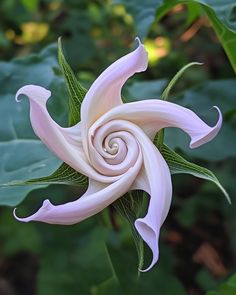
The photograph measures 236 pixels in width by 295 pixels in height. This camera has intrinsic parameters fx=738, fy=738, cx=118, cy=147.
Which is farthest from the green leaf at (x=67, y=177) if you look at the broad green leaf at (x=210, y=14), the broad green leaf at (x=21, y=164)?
the broad green leaf at (x=210, y=14)

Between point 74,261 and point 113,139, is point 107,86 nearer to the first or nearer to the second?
point 113,139

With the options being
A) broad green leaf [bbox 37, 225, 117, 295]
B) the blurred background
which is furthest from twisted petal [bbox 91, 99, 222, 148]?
broad green leaf [bbox 37, 225, 117, 295]

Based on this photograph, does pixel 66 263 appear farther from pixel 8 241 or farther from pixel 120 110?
pixel 120 110

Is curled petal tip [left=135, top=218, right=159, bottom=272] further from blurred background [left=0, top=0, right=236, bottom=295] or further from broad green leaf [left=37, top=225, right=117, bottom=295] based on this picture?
broad green leaf [left=37, top=225, right=117, bottom=295]

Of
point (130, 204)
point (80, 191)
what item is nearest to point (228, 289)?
point (130, 204)

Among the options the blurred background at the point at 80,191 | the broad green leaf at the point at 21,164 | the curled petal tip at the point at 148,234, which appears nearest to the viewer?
the curled petal tip at the point at 148,234

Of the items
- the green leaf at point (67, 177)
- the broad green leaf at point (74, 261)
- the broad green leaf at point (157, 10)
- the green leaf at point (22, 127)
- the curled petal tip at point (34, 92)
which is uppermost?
the curled petal tip at point (34, 92)

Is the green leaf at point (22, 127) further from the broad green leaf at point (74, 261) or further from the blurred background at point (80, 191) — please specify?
the broad green leaf at point (74, 261)

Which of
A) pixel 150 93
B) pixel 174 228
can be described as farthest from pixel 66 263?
pixel 174 228
